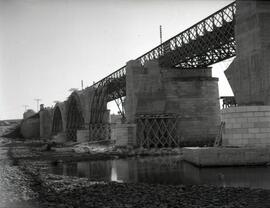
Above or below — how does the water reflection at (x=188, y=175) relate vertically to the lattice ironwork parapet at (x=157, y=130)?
below

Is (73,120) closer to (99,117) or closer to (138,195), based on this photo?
(99,117)

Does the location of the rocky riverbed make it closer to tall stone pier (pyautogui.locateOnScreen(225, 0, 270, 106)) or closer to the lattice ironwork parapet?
tall stone pier (pyautogui.locateOnScreen(225, 0, 270, 106))

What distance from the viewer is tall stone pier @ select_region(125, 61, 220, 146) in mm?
43562

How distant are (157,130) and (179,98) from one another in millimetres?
5123

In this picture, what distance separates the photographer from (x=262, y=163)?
23938 mm

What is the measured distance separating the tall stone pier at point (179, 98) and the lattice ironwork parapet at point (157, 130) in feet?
1.28

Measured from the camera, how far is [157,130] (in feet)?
143

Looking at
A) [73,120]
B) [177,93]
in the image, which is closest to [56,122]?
[73,120]

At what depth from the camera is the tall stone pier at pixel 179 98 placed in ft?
143

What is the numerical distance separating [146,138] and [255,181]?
2498 centimetres

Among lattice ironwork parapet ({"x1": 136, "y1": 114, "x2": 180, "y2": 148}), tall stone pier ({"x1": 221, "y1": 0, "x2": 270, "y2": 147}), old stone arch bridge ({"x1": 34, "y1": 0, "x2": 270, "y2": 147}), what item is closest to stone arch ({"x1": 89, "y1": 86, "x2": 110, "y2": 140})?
old stone arch bridge ({"x1": 34, "y1": 0, "x2": 270, "y2": 147})

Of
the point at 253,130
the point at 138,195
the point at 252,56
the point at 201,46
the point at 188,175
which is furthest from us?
the point at 201,46

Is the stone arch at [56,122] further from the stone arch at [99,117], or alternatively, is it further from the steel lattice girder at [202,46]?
the steel lattice girder at [202,46]

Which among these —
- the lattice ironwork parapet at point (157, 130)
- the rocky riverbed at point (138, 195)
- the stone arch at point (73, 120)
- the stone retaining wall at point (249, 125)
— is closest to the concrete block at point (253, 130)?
the stone retaining wall at point (249, 125)
